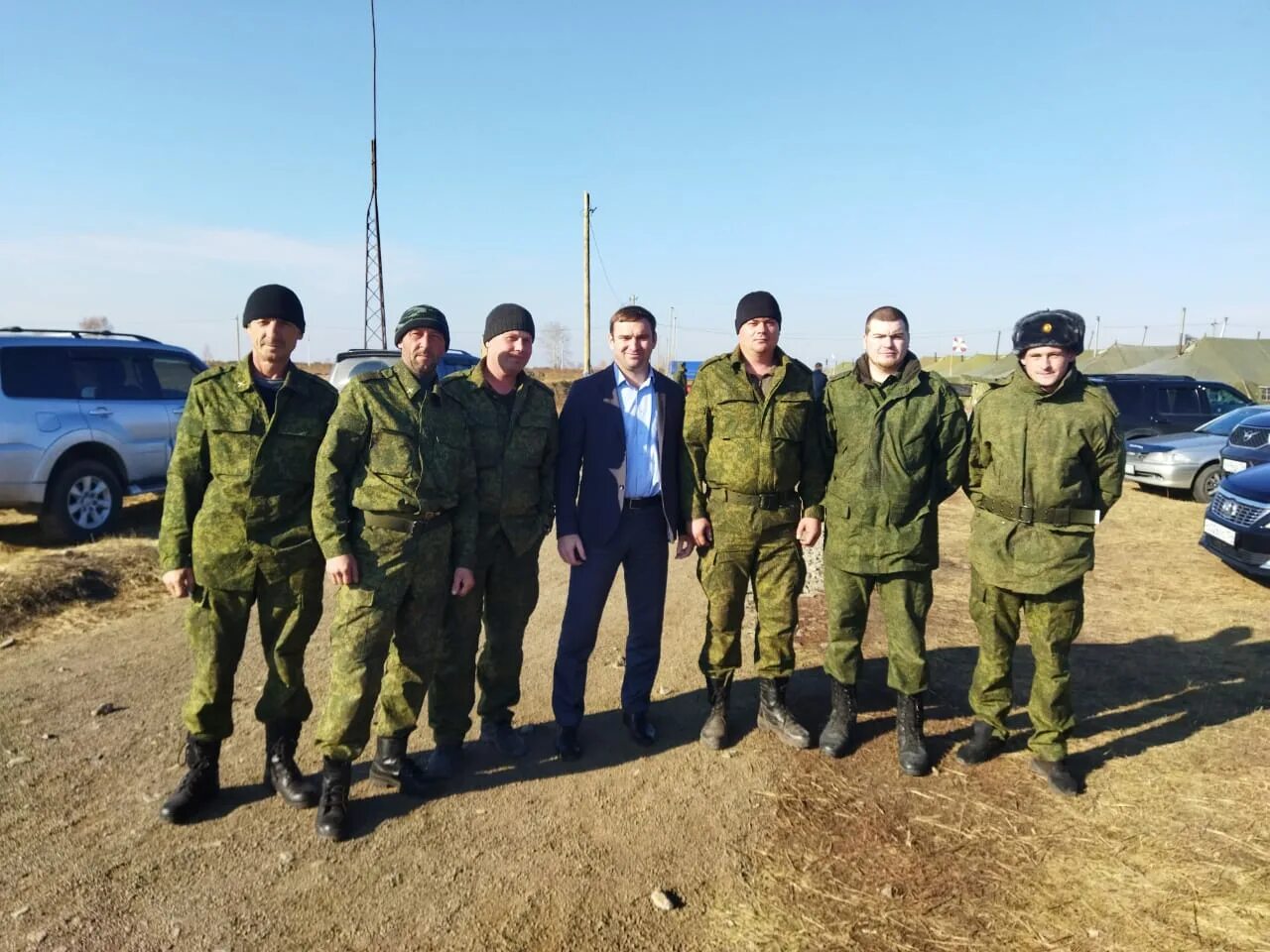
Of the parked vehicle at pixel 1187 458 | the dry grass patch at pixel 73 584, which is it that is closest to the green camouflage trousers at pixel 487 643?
the dry grass patch at pixel 73 584

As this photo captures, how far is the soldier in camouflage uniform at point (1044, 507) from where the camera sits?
3414 mm

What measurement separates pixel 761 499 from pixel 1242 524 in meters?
5.42

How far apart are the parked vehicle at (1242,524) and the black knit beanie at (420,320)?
22.1ft

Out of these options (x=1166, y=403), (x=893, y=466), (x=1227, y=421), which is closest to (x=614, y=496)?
(x=893, y=466)

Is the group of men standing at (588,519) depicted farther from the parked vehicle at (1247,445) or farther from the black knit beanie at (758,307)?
the parked vehicle at (1247,445)

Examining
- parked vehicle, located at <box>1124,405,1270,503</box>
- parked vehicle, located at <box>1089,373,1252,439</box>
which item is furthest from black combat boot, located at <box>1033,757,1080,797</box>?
parked vehicle, located at <box>1089,373,1252,439</box>

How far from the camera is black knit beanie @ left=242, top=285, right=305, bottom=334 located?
3.12m

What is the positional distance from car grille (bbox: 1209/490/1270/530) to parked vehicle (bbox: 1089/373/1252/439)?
6.92m

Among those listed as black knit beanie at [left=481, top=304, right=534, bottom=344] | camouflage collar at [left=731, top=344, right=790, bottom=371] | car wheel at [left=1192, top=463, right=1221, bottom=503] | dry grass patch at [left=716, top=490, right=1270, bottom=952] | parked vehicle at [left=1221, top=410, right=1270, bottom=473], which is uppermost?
black knit beanie at [left=481, top=304, right=534, bottom=344]

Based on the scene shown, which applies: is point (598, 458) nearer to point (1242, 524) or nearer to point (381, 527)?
point (381, 527)

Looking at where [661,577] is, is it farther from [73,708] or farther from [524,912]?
[73,708]

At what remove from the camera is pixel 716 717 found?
3.87 m

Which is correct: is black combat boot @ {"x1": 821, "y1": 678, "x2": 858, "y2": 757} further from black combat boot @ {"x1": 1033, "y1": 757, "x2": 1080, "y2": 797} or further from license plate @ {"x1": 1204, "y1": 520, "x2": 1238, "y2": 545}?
license plate @ {"x1": 1204, "y1": 520, "x2": 1238, "y2": 545}

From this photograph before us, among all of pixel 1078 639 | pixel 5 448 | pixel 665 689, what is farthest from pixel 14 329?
pixel 1078 639
